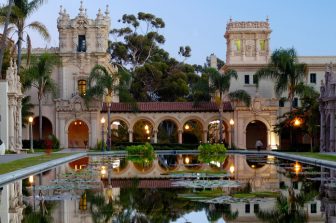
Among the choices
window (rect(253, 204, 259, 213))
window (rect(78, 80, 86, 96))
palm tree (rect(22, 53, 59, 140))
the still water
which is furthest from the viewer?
window (rect(78, 80, 86, 96))

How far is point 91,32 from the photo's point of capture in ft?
221

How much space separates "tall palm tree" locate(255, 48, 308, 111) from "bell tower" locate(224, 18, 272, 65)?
11154 mm

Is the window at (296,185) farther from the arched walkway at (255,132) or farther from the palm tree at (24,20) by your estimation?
the arched walkway at (255,132)

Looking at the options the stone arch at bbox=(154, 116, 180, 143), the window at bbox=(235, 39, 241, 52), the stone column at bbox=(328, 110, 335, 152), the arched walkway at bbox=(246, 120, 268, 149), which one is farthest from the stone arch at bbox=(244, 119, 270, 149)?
the stone column at bbox=(328, 110, 335, 152)

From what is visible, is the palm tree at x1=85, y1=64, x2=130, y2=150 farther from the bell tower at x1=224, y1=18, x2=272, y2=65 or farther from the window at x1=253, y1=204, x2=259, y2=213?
the window at x1=253, y1=204, x2=259, y2=213

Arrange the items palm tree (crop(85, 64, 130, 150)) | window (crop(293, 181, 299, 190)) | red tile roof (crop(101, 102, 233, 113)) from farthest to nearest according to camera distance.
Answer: red tile roof (crop(101, 102, 233, 113)) < palm tree (crop(85, 64, 130, 150)) < window (crop(293, 181, 299, 190))

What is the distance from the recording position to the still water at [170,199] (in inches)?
537

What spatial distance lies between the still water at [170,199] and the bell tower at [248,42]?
153 ft

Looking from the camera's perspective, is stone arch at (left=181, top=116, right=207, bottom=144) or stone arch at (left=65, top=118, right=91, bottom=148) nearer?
stone arch at (left=65, top=118, right=91, bottom=148)

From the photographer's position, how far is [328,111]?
157 feet

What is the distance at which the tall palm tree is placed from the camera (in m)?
58.1

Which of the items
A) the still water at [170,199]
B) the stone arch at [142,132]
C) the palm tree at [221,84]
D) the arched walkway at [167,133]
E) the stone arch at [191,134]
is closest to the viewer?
the still water at [170,199]

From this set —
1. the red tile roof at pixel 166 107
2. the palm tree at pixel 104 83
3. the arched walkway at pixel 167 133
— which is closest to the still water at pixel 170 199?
the palm tree at pixel 104 83

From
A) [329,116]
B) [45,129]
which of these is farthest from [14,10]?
[329,116]
